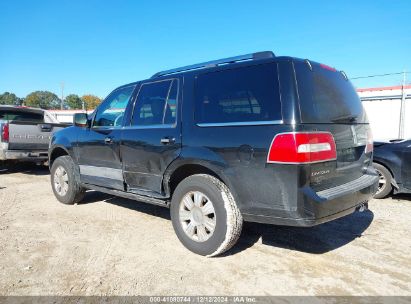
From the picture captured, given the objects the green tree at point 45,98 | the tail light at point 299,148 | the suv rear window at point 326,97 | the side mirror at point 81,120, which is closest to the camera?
the tail light at point 299,148

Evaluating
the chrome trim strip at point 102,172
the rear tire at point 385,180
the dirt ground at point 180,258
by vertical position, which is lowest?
the dirt ground at point 180,258

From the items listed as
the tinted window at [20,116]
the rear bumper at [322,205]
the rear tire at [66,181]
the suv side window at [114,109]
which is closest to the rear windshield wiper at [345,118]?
the rear bumper at [322,205]

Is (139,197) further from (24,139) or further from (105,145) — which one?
(24,139)

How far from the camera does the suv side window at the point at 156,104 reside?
416 cm

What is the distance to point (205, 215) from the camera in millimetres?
3682

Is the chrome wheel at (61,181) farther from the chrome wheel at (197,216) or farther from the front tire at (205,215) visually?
the chrome wheel at (197,216)

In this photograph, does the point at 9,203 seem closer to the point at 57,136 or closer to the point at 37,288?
the point at 57,136

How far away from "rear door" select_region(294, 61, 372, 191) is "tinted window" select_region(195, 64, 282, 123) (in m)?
0.26

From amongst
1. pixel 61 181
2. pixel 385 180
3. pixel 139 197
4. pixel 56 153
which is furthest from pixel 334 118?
pixel 56 153

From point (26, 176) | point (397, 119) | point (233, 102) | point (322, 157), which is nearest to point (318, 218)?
point (322, 157)

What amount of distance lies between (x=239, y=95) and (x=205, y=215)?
4.28 ft

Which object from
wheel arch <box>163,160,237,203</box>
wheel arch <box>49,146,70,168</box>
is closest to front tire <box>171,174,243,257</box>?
wheel arch <box>163,160,237,203</box>

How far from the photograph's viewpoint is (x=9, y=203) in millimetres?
6117

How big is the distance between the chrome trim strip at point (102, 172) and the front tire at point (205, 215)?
1181 millimetres
